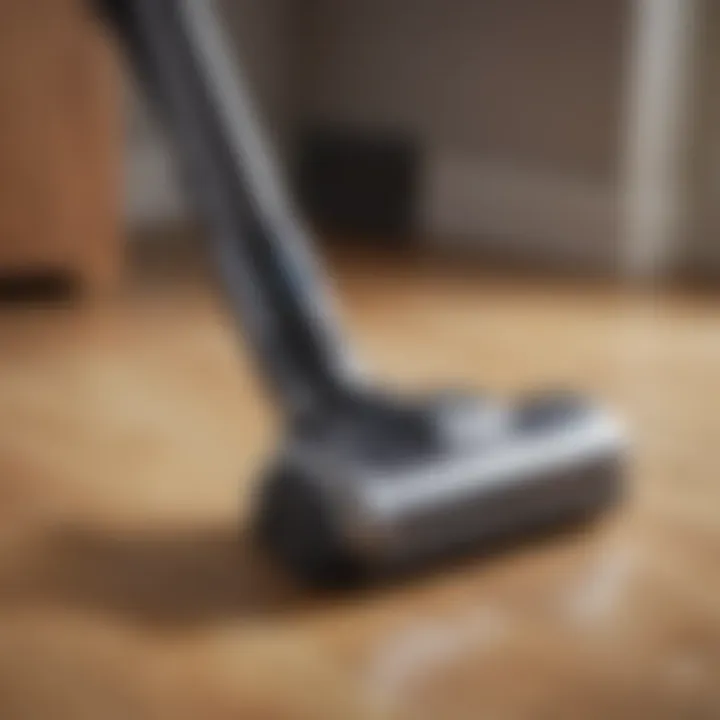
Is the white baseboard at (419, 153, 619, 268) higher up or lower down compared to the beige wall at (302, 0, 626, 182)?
lower down

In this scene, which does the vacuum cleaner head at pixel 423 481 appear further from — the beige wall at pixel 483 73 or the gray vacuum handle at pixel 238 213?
the beige wall at pixel 483 73

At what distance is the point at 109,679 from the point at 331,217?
2361 millimetres

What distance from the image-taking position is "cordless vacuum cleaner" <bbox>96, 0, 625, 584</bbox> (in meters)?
1.36

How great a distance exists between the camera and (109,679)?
1141 millimetres

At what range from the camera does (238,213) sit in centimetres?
143

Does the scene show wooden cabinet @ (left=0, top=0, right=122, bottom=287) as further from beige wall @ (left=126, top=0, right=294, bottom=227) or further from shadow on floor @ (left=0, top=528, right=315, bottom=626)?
shadow on floor @ (left=0, top=528, right=315, bottom=626)

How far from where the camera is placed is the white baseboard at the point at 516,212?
9.78ft

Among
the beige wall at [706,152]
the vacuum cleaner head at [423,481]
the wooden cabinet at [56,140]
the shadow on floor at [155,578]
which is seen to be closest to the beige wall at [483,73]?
the beige wall at [706,152]

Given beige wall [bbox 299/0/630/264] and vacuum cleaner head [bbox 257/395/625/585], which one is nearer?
vacuum cleaner head [bbox 257/395/625/585]

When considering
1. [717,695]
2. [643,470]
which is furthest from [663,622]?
[643,470]

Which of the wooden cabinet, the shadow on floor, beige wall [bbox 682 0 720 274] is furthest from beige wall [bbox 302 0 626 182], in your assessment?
the shadow on floor

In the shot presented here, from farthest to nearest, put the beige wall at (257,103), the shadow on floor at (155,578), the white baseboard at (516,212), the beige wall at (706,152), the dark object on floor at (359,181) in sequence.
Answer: the dark object on floor at (359,181), the beige wall at (257,103), the white baseboard at (516,212), the beige wall at (706,152), the shadow on floor at (155,578)

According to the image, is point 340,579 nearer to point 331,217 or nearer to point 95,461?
point 95,461

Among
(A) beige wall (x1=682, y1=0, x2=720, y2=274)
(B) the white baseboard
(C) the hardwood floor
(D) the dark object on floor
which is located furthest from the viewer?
(D) the dark object on floor
